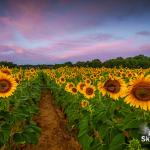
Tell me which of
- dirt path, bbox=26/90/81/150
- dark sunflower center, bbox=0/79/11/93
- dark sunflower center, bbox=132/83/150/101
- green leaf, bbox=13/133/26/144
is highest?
dark sunflower center, bbox=132/83/150/101

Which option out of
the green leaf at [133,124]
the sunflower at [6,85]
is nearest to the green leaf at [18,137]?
the sunflower at [6,85]

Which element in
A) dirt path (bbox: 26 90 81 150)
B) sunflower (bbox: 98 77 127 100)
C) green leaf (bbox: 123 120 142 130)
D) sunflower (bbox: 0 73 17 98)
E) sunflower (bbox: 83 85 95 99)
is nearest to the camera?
green leaf (bbox: 123 120 142 130)

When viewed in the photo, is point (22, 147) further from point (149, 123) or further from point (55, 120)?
point (149, 123)

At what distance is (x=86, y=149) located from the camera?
251 inches

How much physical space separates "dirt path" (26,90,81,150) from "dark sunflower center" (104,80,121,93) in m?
4.06

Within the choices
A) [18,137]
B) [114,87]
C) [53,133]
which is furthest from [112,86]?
[53,133]

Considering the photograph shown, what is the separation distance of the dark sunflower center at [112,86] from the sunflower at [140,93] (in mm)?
1970

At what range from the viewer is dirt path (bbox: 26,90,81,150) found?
37.4 feet

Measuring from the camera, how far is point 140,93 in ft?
16.5

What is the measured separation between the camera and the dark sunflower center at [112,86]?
23.3 feet

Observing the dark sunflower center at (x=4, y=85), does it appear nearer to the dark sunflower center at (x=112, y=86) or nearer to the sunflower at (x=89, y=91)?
the dark sunflower center at (x=112, y=86)

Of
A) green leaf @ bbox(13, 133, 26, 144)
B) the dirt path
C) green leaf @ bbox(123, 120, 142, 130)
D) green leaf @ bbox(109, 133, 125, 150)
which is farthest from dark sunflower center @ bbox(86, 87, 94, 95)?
green leaf @ bbox(123, 120, 142, 130)

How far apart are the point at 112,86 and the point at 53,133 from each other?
623cm

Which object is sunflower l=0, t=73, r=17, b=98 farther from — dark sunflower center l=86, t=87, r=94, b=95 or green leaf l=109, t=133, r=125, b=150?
green leaf l=109, t=133, r=125, b=150
